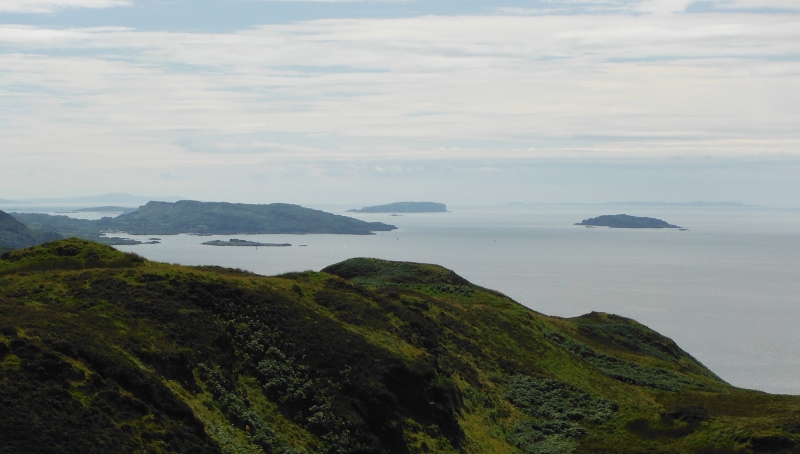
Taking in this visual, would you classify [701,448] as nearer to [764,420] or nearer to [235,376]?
[764,420]

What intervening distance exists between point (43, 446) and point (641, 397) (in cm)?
4694

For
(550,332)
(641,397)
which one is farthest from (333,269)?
(641,397)

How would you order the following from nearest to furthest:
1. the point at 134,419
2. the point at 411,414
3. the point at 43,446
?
1. the point at 43,446
2. the point at 134,419
3. the point at 411,414

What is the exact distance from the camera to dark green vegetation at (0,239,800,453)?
2948 cm

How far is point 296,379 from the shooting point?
1571 inches

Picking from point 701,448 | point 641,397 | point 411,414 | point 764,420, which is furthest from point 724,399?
point 411,414

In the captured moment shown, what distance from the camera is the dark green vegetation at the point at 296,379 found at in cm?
2948

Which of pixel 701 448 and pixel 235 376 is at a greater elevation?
pixel 235 376

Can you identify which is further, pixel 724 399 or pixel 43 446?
pixel 724 399

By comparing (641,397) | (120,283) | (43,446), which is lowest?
(641,397)

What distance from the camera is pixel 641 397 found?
2304 inches

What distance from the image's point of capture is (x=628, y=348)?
81.6m

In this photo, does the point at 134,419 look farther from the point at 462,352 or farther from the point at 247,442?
the point at 462,352

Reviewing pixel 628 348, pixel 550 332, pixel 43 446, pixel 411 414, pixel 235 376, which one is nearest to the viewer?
pixel 43 446
